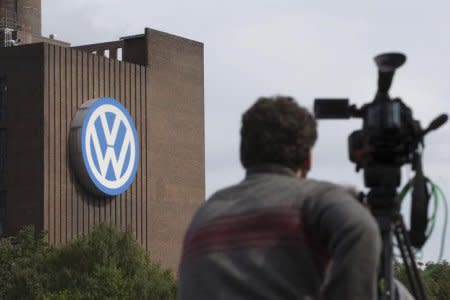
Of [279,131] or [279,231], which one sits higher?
[279,131]

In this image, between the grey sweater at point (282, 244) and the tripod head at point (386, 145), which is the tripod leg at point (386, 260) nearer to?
the tripod head at point (386, 145)

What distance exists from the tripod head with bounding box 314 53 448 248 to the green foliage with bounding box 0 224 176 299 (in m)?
53.9

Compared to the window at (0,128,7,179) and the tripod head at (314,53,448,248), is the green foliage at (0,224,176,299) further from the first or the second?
the tripod head at (314,53,448,248)

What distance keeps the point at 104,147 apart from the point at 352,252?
85.8 m

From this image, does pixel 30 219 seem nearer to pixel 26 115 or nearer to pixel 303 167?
pixel 26 115

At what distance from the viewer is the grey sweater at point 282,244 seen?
17.4 ft

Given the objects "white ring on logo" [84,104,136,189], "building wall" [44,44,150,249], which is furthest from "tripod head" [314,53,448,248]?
"white ring on logo" [84,104,136,189]

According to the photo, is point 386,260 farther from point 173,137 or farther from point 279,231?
point 173,137

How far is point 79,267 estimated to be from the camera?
63.0 meters

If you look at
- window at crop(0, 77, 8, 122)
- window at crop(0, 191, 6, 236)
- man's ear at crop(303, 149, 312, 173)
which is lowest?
window at crop(0, 191, 6, 236)

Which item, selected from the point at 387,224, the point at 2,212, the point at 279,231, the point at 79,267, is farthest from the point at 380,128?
the point at 2,212

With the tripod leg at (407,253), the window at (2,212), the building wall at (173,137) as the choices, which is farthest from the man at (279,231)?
the building wall at (173,137)

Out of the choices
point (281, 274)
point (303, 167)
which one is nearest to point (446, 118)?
point (303, 167)

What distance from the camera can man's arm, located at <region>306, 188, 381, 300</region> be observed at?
5297mm
